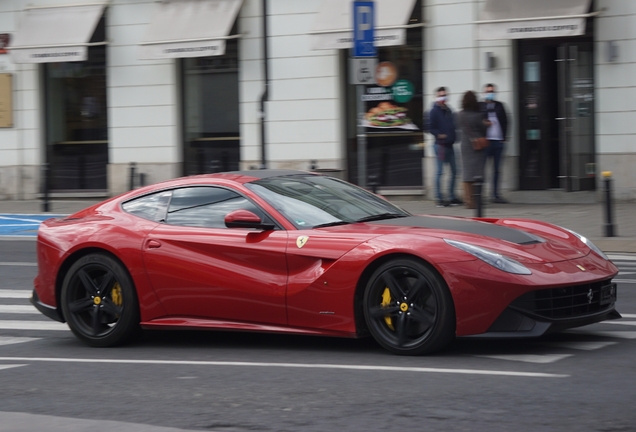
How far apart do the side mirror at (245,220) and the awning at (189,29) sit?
14.7 m

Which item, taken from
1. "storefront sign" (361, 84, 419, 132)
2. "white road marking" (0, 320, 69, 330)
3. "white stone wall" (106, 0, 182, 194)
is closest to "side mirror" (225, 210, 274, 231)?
"white road marking" (0, 320, 69, 330)

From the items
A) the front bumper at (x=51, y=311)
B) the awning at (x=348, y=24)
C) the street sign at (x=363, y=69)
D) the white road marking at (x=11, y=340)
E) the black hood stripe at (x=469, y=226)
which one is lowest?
the white road marking at (x=11, y=340)

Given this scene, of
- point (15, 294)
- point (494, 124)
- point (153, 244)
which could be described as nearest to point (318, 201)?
point (153, 244)

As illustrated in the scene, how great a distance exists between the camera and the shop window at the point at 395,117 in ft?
68.9

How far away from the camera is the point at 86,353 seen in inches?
311

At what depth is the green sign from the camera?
21062mm

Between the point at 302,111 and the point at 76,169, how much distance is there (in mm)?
5752

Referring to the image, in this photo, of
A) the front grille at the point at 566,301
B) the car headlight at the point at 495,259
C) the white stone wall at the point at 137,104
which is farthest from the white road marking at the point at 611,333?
→ the white stone wall at the point at 137,104

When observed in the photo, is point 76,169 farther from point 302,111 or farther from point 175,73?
point 302,111

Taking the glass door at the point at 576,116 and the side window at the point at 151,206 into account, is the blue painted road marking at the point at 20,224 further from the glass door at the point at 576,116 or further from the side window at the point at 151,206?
the side window at the point at 151,206

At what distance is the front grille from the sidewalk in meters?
6.39

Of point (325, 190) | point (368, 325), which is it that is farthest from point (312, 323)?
point (325, 190)

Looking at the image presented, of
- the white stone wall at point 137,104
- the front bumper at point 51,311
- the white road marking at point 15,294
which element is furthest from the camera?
the white stone wall at point 137,104

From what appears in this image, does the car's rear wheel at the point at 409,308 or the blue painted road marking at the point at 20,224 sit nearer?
the car's rear wheel at the point at 409,308
